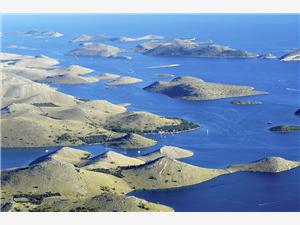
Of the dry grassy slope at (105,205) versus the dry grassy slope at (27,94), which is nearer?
the dry grassy slope at (105,205)

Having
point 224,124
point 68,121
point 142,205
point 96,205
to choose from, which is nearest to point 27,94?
point 68,121

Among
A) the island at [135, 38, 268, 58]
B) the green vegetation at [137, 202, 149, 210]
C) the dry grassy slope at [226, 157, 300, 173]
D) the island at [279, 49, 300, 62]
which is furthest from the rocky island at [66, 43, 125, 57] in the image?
the green vegetation at [137, 202, 149, 210]

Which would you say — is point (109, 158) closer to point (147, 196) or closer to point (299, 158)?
point (147, 196)

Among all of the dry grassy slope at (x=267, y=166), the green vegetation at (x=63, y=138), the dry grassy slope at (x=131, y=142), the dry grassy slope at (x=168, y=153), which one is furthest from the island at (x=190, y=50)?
the dry grassy slope at (x=267, y=166)

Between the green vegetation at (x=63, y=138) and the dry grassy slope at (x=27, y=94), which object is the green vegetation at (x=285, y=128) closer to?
the green vegetation at (x=63, y=138)

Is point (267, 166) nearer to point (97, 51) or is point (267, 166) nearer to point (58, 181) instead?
point (58, 181)

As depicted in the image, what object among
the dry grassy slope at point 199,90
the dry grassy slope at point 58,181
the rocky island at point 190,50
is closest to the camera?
the dry grassy slope at point 58,181

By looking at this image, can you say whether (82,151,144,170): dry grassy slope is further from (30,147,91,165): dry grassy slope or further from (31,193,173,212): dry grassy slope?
(31,193,173,212): dry grassy slope

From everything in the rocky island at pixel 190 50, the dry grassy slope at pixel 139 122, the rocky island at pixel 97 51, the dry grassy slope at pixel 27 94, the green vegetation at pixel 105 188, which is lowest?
the rocky island at pixel 97 51

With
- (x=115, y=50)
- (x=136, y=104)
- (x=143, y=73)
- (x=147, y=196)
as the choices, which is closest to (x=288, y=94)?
(x=136, y=104)
